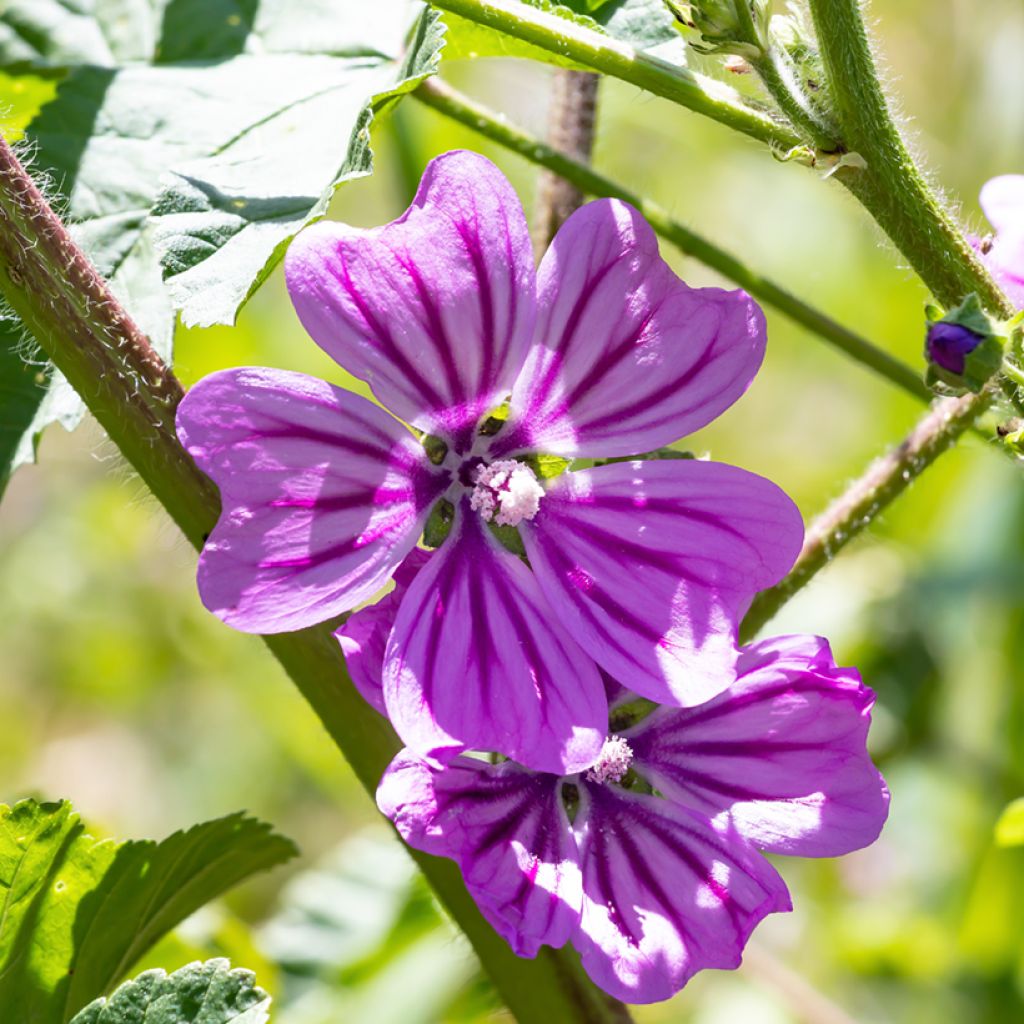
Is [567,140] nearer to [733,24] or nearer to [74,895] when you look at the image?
[733,24]

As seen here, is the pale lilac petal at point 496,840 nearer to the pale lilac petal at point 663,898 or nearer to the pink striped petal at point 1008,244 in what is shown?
the pale lilac petal at point 663,898

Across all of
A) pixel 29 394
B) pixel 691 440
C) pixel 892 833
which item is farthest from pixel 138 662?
pixel 29 394

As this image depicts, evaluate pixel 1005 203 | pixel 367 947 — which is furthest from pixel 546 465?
pixel 367 947

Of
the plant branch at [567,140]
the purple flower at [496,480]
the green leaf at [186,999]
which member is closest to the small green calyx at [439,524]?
the purple flower at [496,480]

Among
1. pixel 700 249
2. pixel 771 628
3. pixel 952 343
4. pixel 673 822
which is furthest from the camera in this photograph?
pixel 771 628

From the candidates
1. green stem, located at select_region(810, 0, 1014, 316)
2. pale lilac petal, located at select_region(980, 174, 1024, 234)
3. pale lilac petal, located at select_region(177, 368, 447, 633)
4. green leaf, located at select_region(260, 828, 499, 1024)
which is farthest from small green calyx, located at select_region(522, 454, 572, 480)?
green leaf, located at select_region(260, 828, 499, 1024)

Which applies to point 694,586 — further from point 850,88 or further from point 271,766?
point 271,766
